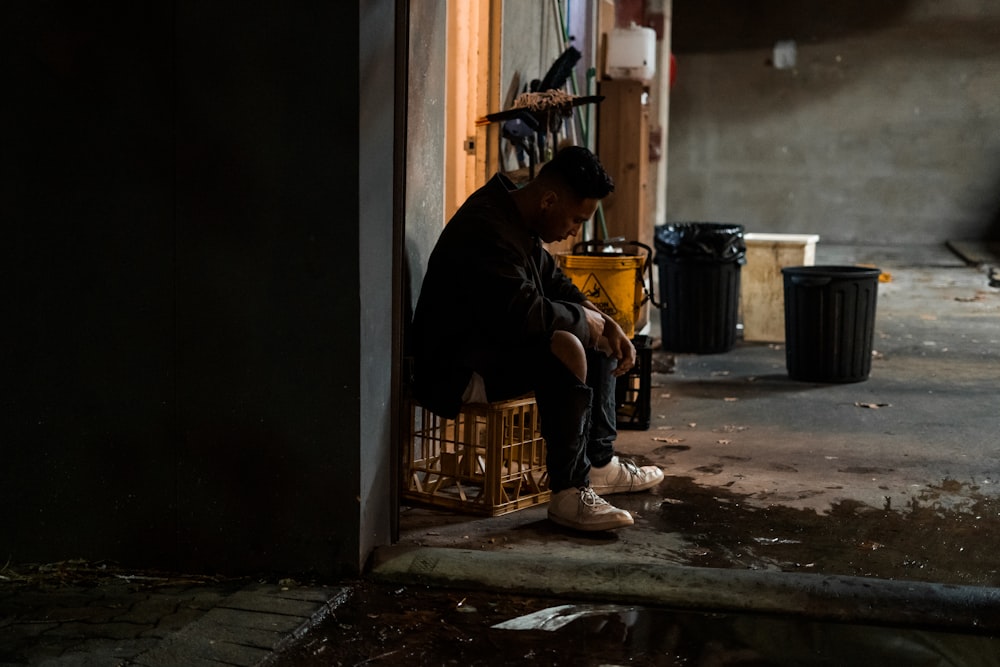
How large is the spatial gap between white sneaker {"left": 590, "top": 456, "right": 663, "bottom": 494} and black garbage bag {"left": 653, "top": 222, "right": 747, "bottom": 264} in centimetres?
378

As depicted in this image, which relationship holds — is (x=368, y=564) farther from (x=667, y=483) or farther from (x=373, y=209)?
(x=667, y=483)

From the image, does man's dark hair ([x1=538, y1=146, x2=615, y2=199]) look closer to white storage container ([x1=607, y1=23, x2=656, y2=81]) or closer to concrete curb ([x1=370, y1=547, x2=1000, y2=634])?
concrete curb ([x1=370, y1=547, x2=1000, y2=634])

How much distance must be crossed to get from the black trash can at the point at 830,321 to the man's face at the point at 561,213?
319cm

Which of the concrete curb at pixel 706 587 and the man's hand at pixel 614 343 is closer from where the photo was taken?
the concrete curb at pixel 706 587

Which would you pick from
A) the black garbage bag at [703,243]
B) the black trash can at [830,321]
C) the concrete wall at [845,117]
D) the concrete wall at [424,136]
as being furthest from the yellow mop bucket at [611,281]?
the concrete wall at [845,117]

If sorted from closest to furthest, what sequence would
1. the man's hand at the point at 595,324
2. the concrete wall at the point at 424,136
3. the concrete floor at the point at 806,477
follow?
the concrete floor at the point at 806,477
the man's hand at the point at 595,324
the concrete wall at the point at 424,136

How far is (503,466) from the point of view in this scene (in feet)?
15.8

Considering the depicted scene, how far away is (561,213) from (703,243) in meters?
4.10

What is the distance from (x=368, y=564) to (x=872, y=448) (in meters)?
3.02

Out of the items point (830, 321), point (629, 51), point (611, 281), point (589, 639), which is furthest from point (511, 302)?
point (629, 51)

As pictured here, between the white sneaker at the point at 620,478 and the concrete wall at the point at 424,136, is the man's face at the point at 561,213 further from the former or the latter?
the white sneaker at the point at 620,478

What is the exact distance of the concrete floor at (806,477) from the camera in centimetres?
412

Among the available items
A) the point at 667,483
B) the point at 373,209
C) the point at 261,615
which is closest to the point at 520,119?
the point at 667,483

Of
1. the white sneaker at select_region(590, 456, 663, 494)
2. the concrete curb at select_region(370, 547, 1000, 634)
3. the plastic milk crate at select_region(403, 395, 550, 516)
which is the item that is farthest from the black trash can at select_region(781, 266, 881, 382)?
the concrete curb at select_region(370, 547, 1000, 634)
